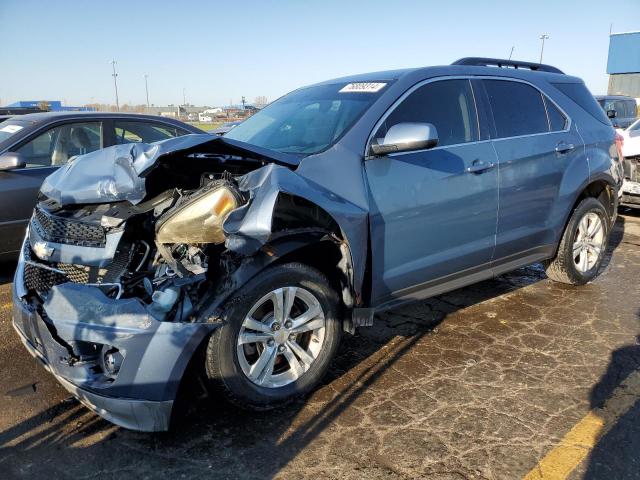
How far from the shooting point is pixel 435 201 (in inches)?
131

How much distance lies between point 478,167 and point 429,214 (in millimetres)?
580

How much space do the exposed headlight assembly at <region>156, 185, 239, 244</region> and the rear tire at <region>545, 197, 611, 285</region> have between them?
3282 mm

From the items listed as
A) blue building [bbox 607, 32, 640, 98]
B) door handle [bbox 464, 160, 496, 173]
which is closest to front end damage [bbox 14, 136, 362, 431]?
door handle [bbox 464, 160, 496, 173]

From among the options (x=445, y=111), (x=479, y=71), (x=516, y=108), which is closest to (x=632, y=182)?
(x=516, y=108)

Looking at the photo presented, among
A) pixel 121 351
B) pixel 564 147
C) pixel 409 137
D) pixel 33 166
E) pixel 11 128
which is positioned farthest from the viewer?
pixel 11 128

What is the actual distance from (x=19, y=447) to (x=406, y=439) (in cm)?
190

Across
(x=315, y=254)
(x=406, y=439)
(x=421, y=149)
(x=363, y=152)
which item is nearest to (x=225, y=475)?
(x=406, y=439)

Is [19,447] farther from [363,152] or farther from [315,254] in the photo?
[363,152]

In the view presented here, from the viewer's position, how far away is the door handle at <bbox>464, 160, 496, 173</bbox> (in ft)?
11.6

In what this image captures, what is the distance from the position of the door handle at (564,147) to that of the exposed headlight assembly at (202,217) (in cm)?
290

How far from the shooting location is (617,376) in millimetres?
Result: 3244

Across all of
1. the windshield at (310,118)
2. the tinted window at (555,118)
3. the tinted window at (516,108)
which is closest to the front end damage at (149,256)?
the windshield at (310,118)

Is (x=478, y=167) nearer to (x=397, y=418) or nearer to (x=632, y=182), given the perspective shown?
(x=397, y=418)

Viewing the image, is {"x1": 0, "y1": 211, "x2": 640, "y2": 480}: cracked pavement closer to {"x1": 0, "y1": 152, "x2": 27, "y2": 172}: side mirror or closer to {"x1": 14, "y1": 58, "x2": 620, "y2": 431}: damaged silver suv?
{"x1": 14, "y1": 58, "x2": 620, "y2": 431}: damaged silver suv
